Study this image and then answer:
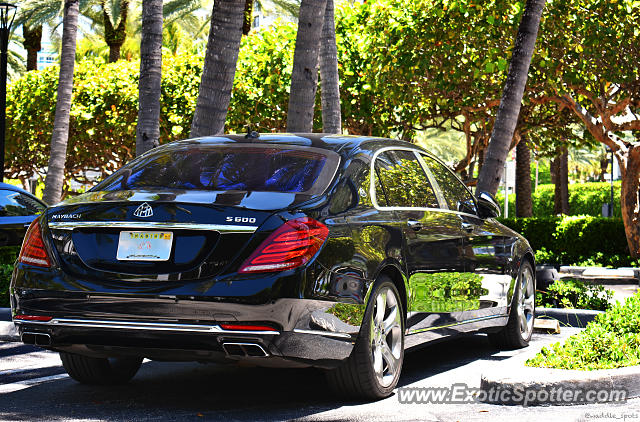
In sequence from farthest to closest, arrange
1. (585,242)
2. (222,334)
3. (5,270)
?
(585,242) → (5,270) → (222,334)

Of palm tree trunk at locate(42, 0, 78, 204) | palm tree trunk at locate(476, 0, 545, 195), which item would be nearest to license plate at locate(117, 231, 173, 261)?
palm tree trunk at locate(476, 0, 545, 195)

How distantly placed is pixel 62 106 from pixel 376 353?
56.6 feet

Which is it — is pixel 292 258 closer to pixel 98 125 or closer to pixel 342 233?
pixel 342 233

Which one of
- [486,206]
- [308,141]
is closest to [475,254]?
[486,206]

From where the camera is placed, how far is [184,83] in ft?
116

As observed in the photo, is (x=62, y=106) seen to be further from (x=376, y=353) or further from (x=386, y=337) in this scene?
(x=376, y=353)

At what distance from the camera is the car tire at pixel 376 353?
6039mm

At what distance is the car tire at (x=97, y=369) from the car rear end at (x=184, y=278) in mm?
837

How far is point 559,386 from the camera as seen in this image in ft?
20.0

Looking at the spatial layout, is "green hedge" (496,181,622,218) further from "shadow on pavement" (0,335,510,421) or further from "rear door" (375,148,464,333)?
"shadow on pavement" (0,335,510,421)

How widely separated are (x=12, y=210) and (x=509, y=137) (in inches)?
296

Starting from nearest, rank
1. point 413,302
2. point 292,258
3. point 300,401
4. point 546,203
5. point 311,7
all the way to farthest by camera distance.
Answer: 1. point 292,258
2. point 300,401
3. point 413,302
4. point 311,7
5. point 546,203

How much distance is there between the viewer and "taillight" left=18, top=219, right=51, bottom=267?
19.4 feet

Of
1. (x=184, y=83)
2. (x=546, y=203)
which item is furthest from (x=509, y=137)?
(x=546, y=203)
